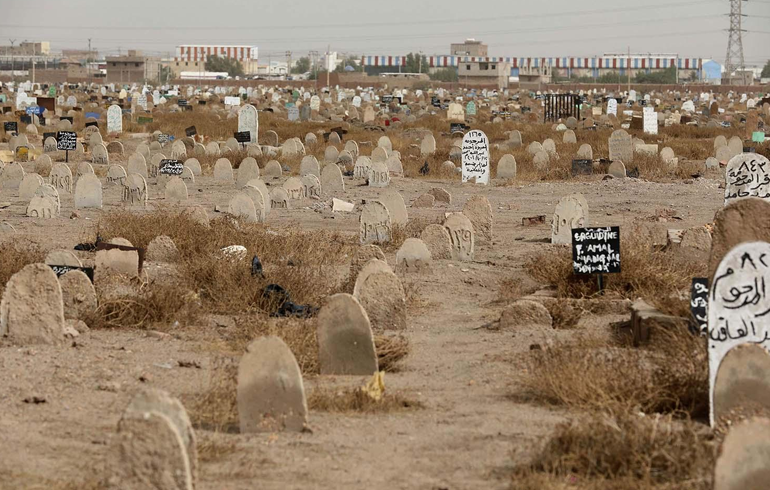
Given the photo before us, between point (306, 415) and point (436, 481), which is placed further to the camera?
point (306, 415)

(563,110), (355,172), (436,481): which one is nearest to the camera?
(436,481)

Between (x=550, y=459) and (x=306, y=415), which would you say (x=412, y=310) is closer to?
(x=306, y=415)

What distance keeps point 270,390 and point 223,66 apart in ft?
427

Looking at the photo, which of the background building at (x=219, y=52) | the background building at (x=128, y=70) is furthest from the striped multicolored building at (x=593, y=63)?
the background building at (x=128, y=70)

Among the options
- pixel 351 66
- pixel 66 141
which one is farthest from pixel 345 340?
pixel 351 66

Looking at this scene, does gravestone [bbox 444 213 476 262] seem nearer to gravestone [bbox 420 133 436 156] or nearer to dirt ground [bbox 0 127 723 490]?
dirt ground [bbox 0 127 723 490]

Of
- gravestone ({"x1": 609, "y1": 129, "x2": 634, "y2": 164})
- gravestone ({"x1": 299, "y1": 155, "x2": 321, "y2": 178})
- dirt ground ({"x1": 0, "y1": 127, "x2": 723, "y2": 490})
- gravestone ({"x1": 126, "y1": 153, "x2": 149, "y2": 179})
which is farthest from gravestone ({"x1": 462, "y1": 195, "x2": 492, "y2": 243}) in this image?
gravestone ({"x1": 609, "y1": 129, "x2": 634, "y2": 164})

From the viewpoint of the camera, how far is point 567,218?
11617 millimetres

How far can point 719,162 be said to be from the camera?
20.7 m

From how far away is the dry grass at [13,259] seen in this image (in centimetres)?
888

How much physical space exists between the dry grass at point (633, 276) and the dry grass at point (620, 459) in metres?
3.30

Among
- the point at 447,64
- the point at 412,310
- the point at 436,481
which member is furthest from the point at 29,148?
the point at 447,64

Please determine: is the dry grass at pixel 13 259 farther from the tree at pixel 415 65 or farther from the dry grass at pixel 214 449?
the tree at pixel 415 65

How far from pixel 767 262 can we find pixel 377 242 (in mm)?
6480
